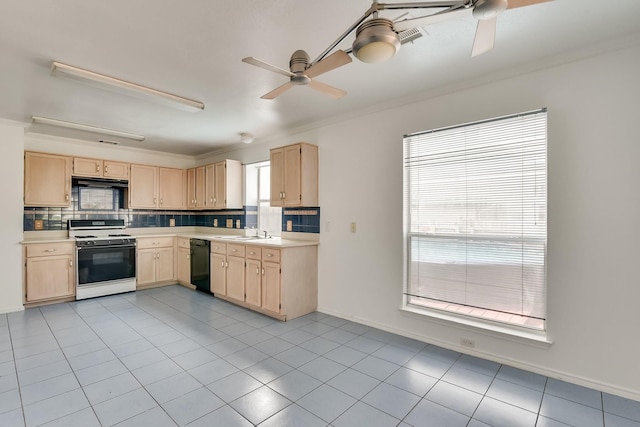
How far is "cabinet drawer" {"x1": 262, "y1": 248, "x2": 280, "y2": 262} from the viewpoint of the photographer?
3.73 m

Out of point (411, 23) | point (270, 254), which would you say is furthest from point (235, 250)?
point (411, 23)

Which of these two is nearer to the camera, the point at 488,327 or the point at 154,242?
the point at 488,327

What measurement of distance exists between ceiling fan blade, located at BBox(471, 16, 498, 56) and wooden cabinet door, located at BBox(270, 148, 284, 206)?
9.20 ft

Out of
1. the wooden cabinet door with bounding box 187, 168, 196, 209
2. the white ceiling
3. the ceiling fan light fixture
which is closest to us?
the ceiling fan light fixture

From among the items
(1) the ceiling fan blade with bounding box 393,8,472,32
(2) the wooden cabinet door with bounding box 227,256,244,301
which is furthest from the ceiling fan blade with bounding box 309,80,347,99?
(2) the wooden cabinet door with bounding box 227,256,244,301

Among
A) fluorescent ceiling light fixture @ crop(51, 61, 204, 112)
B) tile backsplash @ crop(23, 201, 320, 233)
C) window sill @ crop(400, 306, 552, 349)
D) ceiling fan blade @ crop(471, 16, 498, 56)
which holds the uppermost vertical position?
fluorescent ceiling light fixture @ crop(51, 61, 204, 112)

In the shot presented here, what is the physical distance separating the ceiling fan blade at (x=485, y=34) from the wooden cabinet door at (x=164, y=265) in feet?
17.9

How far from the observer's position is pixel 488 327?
107 inches

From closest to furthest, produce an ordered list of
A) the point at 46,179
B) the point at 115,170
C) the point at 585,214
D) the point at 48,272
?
the point at 585,214
the point at 48,272
the point at 46,179
the point at 115,170

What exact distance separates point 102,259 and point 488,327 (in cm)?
518

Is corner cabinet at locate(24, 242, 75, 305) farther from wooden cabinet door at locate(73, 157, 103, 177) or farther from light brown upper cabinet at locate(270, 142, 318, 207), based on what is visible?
light brown upper cabinet at locate(270, 142, 318, 207)

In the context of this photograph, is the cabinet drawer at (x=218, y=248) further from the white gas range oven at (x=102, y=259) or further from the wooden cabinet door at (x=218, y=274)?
the white gas range oven at (x=102, y=259)

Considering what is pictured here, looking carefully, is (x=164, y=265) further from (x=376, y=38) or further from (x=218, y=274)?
(x=376, y=38)

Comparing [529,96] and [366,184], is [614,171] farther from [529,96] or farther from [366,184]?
[366,184]
